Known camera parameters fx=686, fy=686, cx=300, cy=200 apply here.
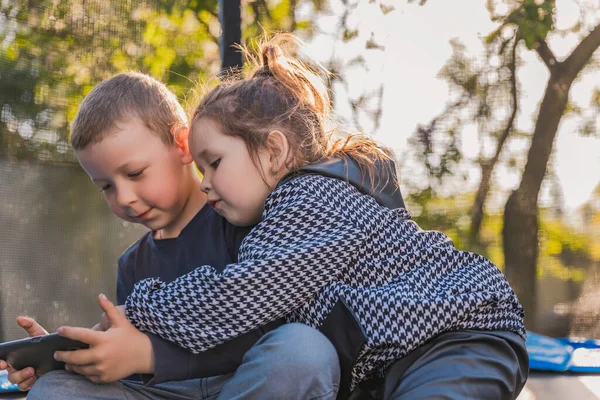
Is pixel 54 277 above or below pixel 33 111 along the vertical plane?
below

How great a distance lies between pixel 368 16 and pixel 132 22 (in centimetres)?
83

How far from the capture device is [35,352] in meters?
1.00

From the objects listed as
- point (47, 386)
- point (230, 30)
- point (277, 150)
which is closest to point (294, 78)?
point (277, 150)

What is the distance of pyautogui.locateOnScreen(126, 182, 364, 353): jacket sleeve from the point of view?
37.2 inches

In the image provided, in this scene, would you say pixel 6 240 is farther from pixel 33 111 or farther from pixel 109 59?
pixel 109 59

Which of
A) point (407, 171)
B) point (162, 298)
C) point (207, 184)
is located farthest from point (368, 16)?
point (162, 298)

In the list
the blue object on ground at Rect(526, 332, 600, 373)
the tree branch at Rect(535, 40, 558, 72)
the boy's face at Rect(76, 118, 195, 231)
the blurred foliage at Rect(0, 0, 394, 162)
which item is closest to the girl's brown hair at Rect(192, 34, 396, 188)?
the boy's face at Rect(76, 118, 195, 231)

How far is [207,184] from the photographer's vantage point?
1115 mm

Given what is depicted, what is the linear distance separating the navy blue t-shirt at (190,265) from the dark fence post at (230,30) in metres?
0.96

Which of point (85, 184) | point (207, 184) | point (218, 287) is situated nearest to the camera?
point (218, 287)

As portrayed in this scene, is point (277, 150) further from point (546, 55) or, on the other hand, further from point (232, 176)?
point (546, 55)

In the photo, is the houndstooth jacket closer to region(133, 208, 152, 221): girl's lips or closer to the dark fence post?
region(133, 208, 152, 221): girl's lips

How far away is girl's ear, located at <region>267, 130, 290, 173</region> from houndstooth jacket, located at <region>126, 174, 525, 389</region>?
0.28ft

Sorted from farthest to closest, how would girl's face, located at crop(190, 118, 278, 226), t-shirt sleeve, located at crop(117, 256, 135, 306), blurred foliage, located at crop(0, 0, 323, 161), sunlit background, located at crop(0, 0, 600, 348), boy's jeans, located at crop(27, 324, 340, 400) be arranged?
sunlit background, located at crop(0, 0, 600, 348) → blurred foliage, located at crop(0, 0, 323, 161) → t-shirt sleeve, located at crop(117, 256, 135, 306) → girl's face, located at crop(190, 118, 278, 226) → boy's jeans, located at crop(27, 324, 340, 400)
